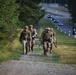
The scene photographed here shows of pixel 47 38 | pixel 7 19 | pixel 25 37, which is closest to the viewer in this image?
pixel 7 19

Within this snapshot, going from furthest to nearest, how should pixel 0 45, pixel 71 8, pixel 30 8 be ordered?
pixel 71 8
pixel 30 8
pixel 0 45

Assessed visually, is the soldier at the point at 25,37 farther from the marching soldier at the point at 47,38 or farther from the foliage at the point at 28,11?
the foliage at the point at 28,11

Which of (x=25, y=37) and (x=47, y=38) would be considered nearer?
(x=47, y=38)

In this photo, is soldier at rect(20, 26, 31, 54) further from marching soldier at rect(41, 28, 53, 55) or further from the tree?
the tree

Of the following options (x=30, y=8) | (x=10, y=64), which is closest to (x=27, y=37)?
(x=10, y=64)

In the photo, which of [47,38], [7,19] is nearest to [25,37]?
[47,38]

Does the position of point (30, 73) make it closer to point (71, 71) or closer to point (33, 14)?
point (71, 71)

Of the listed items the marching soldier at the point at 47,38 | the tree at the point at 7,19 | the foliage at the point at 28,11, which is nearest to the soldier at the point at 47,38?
the marching soldier at the point at 47,38

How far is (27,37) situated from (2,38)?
3936 mm

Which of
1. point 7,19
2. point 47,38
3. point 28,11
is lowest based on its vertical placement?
point 47,38

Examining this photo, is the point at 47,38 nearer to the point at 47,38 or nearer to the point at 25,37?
the point at 47,38

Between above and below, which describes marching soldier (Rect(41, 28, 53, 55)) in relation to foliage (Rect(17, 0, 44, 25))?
below

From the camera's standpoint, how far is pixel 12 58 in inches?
957

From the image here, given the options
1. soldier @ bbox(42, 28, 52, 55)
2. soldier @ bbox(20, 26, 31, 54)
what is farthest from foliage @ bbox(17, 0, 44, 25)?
soldier @ bbox(42, 28, 52, 55)
